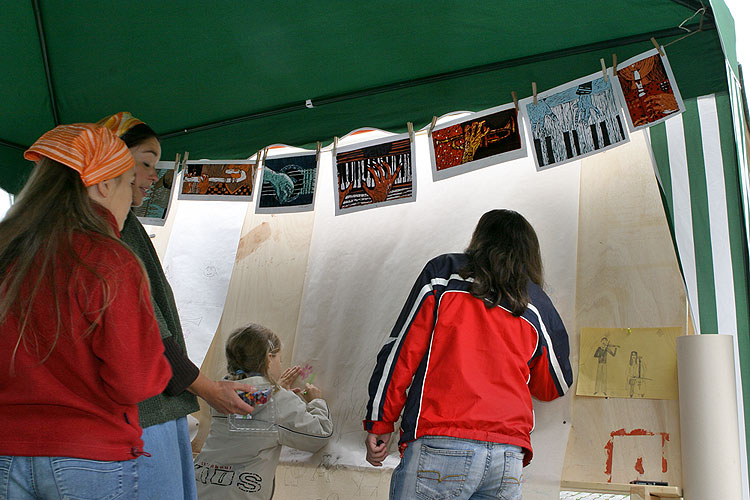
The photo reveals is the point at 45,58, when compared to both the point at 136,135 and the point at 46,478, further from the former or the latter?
the point at 46,478

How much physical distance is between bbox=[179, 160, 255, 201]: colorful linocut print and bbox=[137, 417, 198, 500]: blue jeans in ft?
4.93

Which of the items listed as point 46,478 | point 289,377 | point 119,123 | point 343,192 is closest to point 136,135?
point 119,123

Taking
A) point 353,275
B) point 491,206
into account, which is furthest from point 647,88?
point 353,275

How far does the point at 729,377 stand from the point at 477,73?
1.28 metres

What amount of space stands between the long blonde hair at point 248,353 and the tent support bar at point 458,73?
90 centimetres

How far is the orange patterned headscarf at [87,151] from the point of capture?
1.42 metres

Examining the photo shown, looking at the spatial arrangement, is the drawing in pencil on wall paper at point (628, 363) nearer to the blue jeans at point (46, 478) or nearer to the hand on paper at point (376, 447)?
the hand on paper at point (376, 447)

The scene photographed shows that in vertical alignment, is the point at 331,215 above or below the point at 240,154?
below

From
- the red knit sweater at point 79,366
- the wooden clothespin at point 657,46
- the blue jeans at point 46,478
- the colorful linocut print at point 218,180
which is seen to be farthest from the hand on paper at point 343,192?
the blue jeans at point 46,478

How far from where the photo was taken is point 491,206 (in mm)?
2777

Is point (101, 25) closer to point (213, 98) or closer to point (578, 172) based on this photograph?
point (213, 98)

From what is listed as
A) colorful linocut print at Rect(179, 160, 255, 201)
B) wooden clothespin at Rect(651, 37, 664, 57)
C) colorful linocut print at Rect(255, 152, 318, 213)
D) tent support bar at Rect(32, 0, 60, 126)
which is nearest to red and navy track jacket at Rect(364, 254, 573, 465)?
wooden clothespin at Rect(651, 37, 664, 57)

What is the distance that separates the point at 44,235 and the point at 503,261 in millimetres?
1303

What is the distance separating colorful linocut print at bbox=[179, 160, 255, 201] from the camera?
3.00m
